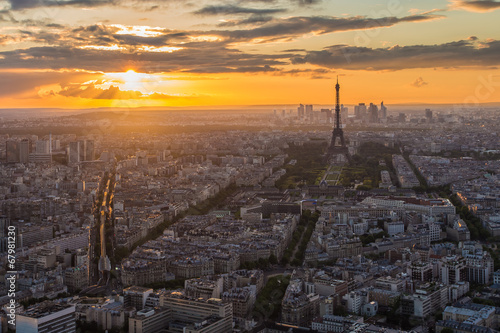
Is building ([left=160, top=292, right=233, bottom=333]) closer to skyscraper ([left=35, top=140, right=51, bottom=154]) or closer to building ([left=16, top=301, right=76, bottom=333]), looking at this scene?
building ([left=16, top=301, right=76, bottom=333])

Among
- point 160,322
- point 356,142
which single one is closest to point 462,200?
point 160,322

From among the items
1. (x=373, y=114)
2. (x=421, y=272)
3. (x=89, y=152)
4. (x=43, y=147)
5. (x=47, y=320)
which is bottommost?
(x=421, y=272)

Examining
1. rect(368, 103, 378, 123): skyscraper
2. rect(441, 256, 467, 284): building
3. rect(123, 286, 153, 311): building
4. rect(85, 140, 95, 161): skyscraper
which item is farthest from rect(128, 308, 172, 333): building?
rect(368, 103, 378, 123): skyscraper

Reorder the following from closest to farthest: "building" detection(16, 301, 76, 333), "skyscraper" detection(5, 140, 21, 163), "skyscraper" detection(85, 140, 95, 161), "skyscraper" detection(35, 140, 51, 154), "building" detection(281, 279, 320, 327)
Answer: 1. "building" detection(16, 301, 76, 333)
2. "building" detection(281, 279, 320, 327)
3. "skyscraper" detection(5, 140, 21, 163)
4. "skyscraper" detection(35, 140, 51, 154)
5. "skyscraper" detection(85, 140, 95, 161)

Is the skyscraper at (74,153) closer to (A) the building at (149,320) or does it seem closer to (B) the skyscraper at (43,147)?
(B) the skyscraper at (43,147)

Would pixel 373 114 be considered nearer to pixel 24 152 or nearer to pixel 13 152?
pixel 24 152

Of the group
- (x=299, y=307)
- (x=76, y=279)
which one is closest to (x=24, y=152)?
(x=76, y=279)

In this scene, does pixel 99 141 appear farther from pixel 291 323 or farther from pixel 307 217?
pixel 291 323

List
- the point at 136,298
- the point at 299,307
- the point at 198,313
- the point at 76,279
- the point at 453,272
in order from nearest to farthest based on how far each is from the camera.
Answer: the point at 198,313 < the point at 299,307 < the point at 136,298 < the point at 453,272 < the point at 76,279
